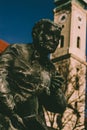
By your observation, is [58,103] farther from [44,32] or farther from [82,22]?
[82,22]

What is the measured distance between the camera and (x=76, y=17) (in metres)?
65.5

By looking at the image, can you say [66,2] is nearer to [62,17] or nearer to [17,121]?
[62,17]

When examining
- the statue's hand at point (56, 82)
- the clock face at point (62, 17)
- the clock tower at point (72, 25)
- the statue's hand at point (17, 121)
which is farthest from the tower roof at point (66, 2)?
the statue's hand at point (17, 121)

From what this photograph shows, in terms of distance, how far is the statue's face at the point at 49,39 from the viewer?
11.1 ft

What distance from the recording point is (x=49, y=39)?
3.37 meters

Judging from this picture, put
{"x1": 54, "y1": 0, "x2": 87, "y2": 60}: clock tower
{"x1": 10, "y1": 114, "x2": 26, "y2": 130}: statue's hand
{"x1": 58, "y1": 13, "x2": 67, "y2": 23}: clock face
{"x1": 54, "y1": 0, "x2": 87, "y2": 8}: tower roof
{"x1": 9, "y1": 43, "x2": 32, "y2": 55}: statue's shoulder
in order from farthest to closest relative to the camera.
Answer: {"x1": 54, "y1": 0, "x2": 87, "y2": 8}: tower roof, {"x1": 58, "y1": 13, "x2": 67, "y2": 23}: clock face, {"x1": 54, "y1": 0, "x2": 87, "y2": 60}: clock tower, {"x1": 9, "y1": 43, "x2": 32, "y2": 55}: statue's shoulder, {"x1": 10, "y1": 114, "x2": 26, "y2": 130}: statue's hand

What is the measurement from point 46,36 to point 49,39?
1.4 inches

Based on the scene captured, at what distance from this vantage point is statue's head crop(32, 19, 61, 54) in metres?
3.37

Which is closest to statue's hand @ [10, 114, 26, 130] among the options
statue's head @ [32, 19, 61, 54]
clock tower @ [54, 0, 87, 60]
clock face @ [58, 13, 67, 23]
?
statue's head @ [32, 19, 61, 54]

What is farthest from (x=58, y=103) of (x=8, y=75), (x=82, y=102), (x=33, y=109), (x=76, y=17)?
(x=76, y=17)

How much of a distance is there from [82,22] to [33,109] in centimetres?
6339

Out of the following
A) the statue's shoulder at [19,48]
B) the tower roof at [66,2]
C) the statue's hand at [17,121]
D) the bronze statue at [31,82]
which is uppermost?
the tower roof at [66,2]

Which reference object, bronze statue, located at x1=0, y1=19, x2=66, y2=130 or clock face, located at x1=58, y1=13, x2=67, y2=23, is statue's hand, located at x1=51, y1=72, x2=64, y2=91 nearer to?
bronze statue, located at x1=0, y1=19, x2=66, y2=130

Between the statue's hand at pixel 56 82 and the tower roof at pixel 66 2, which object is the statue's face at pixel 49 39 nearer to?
the statue's hand at pixel 56 82
